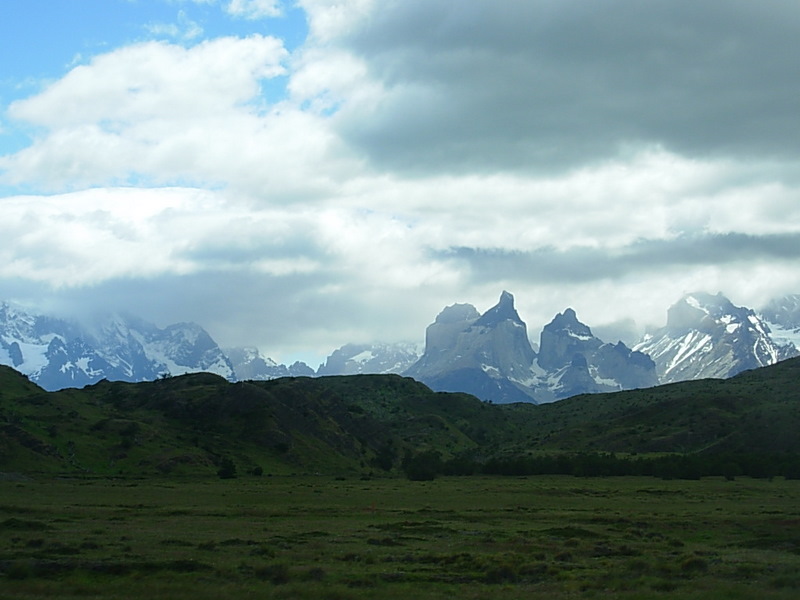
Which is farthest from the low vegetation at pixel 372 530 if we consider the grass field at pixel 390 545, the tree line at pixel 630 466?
the tree line at pixel 630 466

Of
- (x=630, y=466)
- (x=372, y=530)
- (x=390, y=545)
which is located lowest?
(x=630, y=466)

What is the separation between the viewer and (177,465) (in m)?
159

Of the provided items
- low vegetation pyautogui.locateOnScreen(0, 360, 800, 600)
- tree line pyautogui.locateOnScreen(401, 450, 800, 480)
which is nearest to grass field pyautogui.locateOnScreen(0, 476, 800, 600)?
low vegetation pyautogui.locateOnScreen(0, 360, 800, 600)

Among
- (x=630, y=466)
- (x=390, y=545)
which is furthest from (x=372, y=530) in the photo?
(x=630, y=466)

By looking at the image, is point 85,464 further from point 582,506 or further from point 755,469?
point 755,469

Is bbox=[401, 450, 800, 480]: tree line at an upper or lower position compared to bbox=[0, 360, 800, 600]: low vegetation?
lower

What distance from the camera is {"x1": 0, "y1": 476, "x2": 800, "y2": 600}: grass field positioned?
44219 mm

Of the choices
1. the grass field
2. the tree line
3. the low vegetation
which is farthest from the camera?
the tree line

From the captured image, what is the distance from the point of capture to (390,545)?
61.0 metres

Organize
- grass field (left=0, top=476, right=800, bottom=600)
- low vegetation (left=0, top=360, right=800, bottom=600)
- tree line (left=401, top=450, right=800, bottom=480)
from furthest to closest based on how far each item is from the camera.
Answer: tree line (left=401, top=450, right=800, bottom=480) → low vegetation (left=0, top=360, right=800, bottom=600) → grass field (left=0, top=476, right=800, bottom=600)

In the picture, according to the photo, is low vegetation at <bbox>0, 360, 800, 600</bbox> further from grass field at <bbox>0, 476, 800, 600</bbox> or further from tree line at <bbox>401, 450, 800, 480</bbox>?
tree line at <bbox>401, 450, 800, 480</bbox>

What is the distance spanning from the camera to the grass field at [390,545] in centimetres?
4422

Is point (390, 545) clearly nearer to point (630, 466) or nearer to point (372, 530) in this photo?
point (372, 530)

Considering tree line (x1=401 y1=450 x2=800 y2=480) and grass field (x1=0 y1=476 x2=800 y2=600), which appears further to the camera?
tree line (x1=401 y1=450 x2=800 y2=480)
